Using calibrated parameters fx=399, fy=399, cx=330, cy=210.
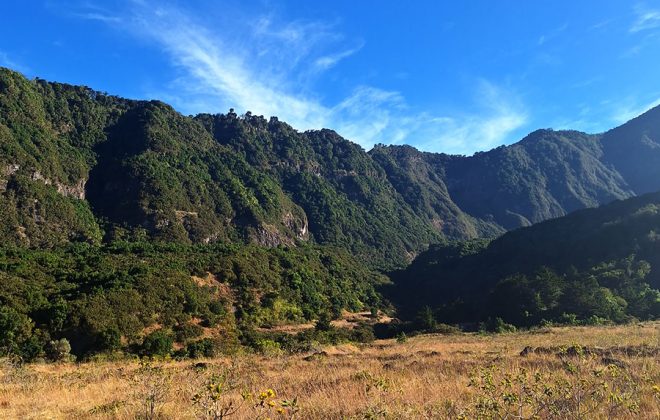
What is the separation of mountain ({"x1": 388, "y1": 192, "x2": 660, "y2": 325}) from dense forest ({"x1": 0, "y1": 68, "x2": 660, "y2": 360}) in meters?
0.35

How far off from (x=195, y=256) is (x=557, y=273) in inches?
2610

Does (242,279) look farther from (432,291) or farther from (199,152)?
(199,152)

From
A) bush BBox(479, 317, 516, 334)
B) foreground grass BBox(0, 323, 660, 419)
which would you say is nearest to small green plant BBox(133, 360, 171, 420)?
foreground grass BBox(0, 323, 660, 419)

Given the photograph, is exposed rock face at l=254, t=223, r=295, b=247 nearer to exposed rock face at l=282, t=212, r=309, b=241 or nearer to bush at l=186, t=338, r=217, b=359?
exposed rock face at l=282, t=212, r=309, b=241

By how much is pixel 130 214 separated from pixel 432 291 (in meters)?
84.1

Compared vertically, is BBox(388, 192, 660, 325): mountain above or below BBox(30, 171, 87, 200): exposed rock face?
below

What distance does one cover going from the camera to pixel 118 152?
140 m

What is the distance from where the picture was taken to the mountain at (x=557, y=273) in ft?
191

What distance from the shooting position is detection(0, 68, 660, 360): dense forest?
44562 mm

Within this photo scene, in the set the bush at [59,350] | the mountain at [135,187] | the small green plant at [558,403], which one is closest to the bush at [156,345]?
the bush at [59,350]

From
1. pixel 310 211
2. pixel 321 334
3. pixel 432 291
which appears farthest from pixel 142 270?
pixel 310 211

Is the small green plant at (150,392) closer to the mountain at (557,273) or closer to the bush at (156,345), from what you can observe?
the bush at (156,345)

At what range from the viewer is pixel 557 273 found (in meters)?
73.3

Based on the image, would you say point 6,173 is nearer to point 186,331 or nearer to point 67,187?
point 67,187
